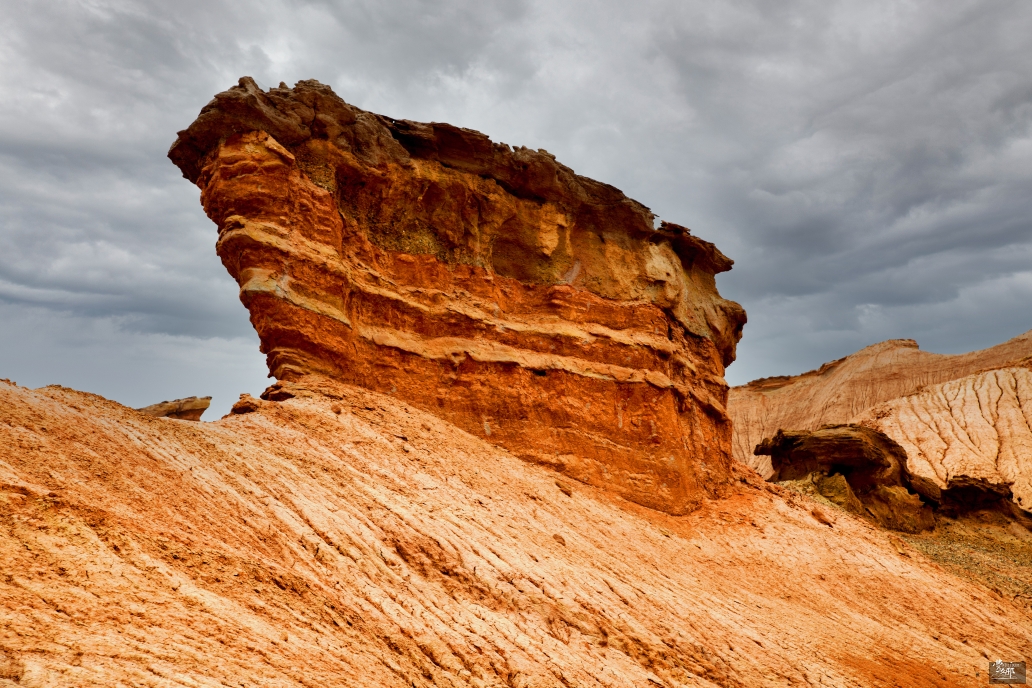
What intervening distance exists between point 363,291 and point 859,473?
855 inches

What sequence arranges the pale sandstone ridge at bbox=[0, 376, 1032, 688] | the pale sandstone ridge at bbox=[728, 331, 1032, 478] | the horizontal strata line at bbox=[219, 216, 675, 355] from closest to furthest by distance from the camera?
the pale sandstone ridge at bbox=[0, 376, 1032, 688] → the horizontal strata line at bbox=[219, 216, 675, 355] → the pale sandstone ridge at bbox=[728, 331, 1032, 478]

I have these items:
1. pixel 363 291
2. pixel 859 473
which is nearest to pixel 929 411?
pixel 859 473

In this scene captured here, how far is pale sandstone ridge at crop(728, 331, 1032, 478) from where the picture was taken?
5619 centimetres

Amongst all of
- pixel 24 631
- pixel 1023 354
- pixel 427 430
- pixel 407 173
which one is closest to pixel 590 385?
pixel 427 430

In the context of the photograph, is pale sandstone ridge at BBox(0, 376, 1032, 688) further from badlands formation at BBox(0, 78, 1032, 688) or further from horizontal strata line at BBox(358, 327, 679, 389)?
horizontal strata line at BBox(358, 327, 679, 389)

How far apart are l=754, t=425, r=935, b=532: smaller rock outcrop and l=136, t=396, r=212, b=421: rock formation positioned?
20631 mm

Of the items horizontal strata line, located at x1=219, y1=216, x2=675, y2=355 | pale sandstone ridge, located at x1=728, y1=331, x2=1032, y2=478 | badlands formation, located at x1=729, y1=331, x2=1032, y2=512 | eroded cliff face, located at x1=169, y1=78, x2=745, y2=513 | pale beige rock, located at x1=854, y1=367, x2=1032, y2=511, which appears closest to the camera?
horizontal strata line, located at x1=219, y1=216, x2=675, y2=355

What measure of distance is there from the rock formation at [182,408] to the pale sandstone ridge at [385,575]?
383 cm

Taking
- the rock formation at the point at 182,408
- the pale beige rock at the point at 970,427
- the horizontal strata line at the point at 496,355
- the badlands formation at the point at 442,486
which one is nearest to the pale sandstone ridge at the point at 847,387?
the pale beige rock at the point at 970,427

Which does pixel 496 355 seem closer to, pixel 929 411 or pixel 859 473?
pixel 859 473

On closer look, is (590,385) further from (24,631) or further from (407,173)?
(24,631)

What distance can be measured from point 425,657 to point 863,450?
2390 centimetres

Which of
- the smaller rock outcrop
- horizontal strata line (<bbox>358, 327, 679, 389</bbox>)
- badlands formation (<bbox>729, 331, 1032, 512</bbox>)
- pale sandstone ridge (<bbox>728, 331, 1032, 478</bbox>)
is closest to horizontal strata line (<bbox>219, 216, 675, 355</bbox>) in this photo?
horizontal strata line (<bbox>358, 327, 679, 389</bbox>)

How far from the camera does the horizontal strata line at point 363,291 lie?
12016mm
